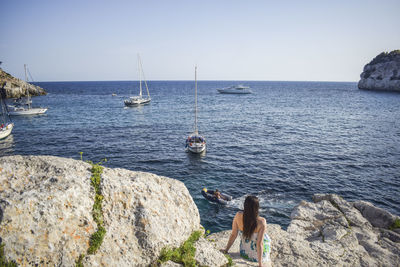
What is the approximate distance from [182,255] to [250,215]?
2296 mm

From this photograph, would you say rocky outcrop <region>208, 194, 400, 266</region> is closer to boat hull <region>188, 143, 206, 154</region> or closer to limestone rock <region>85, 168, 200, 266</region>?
limestone rock <region>85, 168, 200, 266</region>

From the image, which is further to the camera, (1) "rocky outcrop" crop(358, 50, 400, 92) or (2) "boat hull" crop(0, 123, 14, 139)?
(1) "rocky outcrop" crop(358, 50, 400, 92)

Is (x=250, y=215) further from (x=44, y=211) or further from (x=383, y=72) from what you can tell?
(x=383, y=72)

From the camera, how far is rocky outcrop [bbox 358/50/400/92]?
114 meters

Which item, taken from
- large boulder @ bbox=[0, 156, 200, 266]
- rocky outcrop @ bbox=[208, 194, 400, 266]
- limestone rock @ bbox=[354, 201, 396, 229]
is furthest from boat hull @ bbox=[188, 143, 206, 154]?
large boulder @ bbox=[0, 156, 200, 266]

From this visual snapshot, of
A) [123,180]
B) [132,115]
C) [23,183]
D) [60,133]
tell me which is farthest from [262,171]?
[132,115]

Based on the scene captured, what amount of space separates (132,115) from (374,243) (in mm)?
58302

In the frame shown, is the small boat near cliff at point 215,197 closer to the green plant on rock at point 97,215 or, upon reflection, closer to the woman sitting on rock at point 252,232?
the woman sitting on rock at point 252,232

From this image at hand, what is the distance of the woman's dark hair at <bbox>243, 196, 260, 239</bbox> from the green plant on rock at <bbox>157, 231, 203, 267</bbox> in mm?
1692

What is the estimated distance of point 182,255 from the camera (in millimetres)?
6219

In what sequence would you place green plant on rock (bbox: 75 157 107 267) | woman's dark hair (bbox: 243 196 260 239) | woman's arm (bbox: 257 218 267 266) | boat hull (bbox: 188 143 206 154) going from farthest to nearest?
1. boat hull (bbox: 188 143 206 154)
2. woman's arm (bbox: 257 218 267 266)
3. woman's dark hair (bbox: 243 196 260 239)
4. green plant on rock (bbox: 75 157 107 267)

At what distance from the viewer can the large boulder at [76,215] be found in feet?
14.8

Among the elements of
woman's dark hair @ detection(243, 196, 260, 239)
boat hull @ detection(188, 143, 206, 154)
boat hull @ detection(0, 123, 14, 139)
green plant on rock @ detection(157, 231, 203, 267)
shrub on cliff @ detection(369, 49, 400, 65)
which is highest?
shrub on cliff @ detection(369, 49, 400, 65)

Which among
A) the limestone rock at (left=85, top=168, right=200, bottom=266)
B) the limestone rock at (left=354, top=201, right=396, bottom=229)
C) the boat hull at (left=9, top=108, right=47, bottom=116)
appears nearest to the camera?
the limestone rock at (left=85, top=168, right=200, bottom=266)
